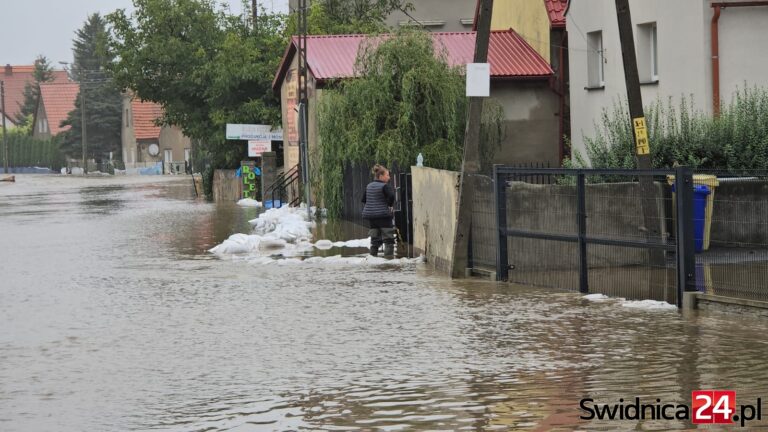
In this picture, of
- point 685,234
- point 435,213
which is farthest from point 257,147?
point 685,234

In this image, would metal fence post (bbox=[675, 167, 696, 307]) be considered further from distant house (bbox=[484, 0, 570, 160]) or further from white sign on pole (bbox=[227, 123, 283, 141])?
white sign on pole (bbox=[227, 123, 283, 141])

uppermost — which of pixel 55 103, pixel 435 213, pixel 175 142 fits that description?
pixel 55 103

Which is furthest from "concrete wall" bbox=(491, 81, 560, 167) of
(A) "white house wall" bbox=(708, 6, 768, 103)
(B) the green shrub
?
(B) the green shrub

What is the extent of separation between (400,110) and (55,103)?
373ft

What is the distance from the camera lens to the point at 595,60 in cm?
2881

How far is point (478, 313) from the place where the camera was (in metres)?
13.3

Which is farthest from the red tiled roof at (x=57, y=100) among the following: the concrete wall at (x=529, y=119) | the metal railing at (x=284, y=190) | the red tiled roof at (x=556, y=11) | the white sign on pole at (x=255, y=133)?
the red tiled roof at (x=556, y=11)

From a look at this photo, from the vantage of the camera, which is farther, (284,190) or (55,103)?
(55,103)

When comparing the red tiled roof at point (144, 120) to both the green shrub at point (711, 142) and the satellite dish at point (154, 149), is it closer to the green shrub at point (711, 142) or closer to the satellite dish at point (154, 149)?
the satellite dish at point (154, 149)

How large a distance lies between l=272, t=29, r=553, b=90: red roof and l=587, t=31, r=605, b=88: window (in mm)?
3063

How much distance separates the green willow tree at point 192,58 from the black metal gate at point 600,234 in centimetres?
3333

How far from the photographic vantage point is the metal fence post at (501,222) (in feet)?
53.9

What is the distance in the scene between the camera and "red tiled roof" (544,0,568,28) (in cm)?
3136

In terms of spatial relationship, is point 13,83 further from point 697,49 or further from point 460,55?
point 697,49
